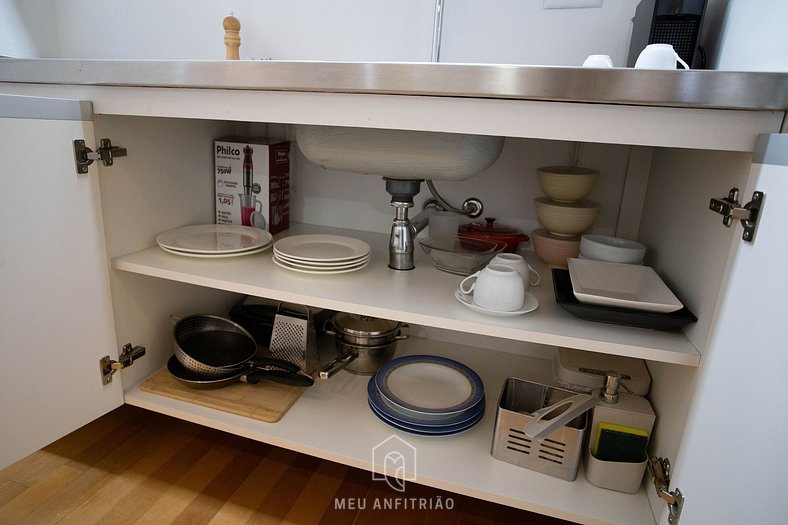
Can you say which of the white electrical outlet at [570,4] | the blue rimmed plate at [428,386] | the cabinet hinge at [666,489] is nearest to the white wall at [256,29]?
the white electrical outlet at [570,4]

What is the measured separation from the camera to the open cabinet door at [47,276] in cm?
75

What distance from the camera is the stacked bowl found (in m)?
1.02

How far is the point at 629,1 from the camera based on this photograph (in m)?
1.02

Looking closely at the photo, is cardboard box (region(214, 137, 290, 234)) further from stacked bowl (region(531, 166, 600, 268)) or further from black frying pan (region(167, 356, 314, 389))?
stacked bowl (region(531, 166, 600, 268))

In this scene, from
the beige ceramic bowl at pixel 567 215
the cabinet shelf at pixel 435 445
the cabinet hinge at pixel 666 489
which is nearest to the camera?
the cabinet hinge at pixel 666 489

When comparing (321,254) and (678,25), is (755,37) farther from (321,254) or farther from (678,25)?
(321,254)

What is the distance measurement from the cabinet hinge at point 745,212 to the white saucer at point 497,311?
31 cm

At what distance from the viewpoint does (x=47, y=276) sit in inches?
32.1

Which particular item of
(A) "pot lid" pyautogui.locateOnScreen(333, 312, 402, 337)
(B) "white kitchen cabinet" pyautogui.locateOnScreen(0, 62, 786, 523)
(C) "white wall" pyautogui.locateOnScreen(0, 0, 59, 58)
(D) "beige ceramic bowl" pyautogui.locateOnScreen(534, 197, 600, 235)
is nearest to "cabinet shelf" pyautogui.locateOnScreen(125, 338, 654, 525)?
(B) "white kitchen cabinet" pyautogui.locateOnScreen(0, 62, 786, 523)

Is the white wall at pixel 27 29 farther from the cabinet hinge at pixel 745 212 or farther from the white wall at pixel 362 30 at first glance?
the cabinet hinge at pixel 745 212

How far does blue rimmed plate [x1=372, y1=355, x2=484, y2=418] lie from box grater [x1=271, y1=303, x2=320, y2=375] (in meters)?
0.19

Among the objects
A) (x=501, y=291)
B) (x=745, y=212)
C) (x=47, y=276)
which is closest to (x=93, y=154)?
(x=47, y=276)

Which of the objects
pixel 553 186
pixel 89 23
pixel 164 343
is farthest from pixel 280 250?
pixel 89 23

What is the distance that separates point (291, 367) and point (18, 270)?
0.53 metres
